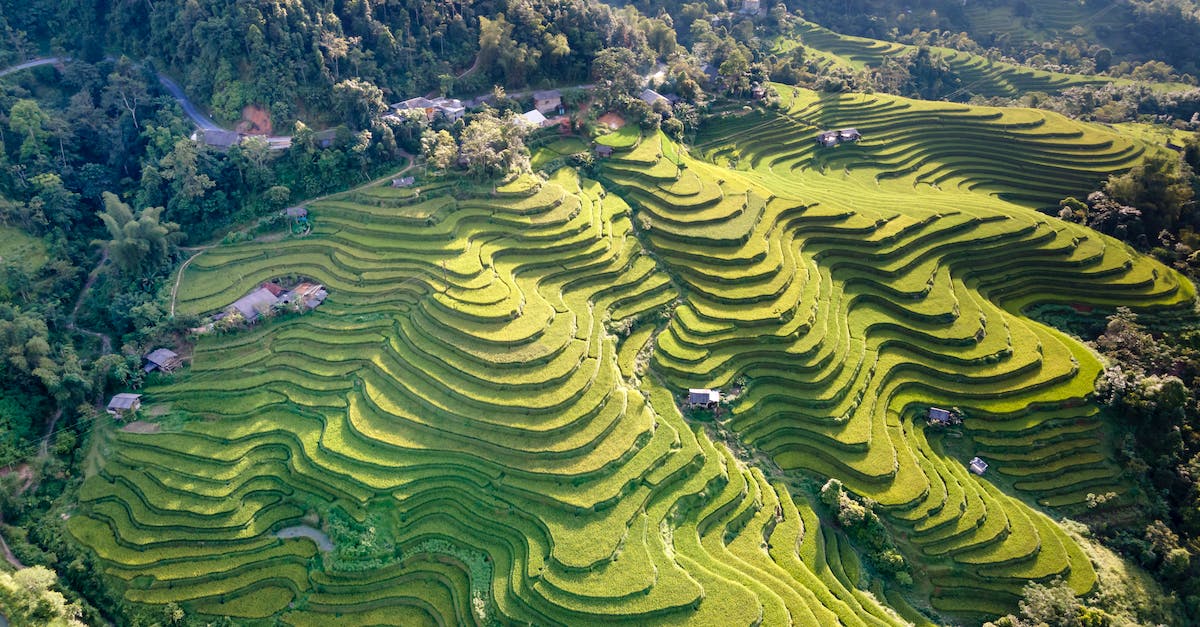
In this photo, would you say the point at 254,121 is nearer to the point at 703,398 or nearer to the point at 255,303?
the point at 255,303

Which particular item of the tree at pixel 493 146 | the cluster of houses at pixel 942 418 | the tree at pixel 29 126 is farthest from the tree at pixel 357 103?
the cluster of houses at pixel 942 418

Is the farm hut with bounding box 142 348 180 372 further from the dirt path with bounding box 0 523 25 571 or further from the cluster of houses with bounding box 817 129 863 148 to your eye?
the cluster of houses with bounding box 817 129 863 148

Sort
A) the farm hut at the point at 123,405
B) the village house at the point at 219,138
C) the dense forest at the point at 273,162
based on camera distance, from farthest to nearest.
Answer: the village house at the point at 219,138
the farm hut at the point at 123,405
the dense forest at the point at 273,162

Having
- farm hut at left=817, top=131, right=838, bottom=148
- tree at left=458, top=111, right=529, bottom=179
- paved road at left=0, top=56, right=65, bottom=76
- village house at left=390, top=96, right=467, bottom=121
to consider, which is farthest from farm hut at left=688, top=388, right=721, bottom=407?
paved road at left=0, top=56, right=65, bottom=76

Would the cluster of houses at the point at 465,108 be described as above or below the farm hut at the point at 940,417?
above

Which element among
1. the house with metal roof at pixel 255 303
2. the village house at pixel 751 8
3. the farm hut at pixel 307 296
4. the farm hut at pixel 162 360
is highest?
the village house at pixel 751 8

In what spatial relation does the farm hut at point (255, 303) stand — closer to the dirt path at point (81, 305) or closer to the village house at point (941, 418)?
the dirt path at point (81, 305)
